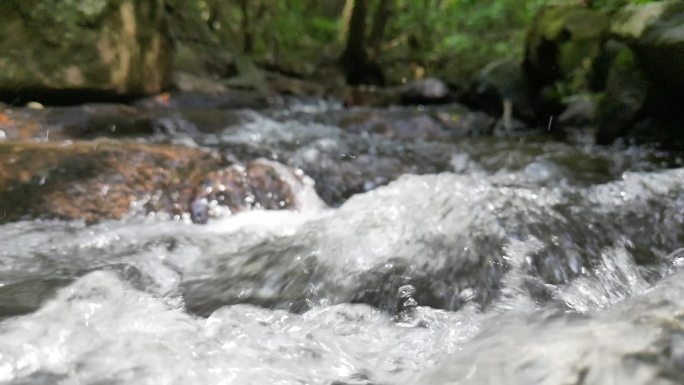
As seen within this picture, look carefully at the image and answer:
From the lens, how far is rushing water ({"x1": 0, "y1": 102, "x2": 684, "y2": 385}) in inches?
42.4

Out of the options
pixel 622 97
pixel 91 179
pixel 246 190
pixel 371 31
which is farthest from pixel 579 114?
pixel 371 31

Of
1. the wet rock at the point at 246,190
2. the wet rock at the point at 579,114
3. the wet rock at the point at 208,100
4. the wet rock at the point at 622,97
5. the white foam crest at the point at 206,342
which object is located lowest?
the wet rock at the point at 208,100

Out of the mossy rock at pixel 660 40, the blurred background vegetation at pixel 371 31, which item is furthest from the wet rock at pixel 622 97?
the blurred background vegetation at pixel 371 31

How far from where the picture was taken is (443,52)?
463 inches

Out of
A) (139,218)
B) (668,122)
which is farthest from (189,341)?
(668,122)

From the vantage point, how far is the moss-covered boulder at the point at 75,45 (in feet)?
12.9

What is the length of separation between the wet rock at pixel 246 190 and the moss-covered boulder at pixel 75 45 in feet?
7.67

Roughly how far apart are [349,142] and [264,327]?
293 centimetres

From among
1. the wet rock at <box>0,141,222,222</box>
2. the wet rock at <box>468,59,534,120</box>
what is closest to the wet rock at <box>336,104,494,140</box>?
the wet rock at <box>468,59,534,120</box>

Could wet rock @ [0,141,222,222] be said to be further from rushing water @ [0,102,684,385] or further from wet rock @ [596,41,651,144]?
wet rock @ [596,41,651,144]

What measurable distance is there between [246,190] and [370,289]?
1199 mm

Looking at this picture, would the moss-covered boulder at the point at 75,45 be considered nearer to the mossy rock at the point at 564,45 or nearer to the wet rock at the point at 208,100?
the wet rock at the point at 208,100

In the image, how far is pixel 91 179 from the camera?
252 cm

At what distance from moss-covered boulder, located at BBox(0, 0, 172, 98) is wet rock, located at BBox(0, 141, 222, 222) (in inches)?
68.4
